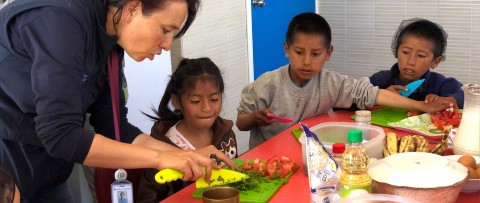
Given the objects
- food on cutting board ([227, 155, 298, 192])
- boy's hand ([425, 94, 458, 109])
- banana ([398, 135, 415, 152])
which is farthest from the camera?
boy's hand ([425, 94, 458, 109])

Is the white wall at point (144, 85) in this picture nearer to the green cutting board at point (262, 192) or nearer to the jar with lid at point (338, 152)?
the green cutting board at point (262, 192)

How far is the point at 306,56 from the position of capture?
2.58m

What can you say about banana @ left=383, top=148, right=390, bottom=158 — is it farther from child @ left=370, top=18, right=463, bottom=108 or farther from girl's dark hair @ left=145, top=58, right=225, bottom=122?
child @ left=370, top=18, right=463, bottom=108

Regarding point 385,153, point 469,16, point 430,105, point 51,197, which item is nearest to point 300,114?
point 430,105

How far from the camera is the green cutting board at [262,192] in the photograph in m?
1.68

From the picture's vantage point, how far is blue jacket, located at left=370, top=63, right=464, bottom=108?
8.93ft

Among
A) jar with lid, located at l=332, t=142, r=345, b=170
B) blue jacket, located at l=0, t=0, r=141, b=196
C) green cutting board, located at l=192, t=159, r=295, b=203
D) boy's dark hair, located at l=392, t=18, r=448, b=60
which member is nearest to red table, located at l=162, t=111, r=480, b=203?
green cutting board, located at l=192, t=159, r=295, b=203

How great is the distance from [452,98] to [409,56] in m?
0.35

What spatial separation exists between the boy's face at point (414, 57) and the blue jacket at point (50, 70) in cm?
151

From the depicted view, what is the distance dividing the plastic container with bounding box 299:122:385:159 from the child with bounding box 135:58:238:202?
37cm

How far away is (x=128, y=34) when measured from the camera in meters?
1.64

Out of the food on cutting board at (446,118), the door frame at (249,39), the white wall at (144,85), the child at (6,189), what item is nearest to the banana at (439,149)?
the food on cutting board at (446,118)

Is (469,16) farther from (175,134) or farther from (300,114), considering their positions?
(175,134)

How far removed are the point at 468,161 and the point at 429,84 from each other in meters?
1.21
